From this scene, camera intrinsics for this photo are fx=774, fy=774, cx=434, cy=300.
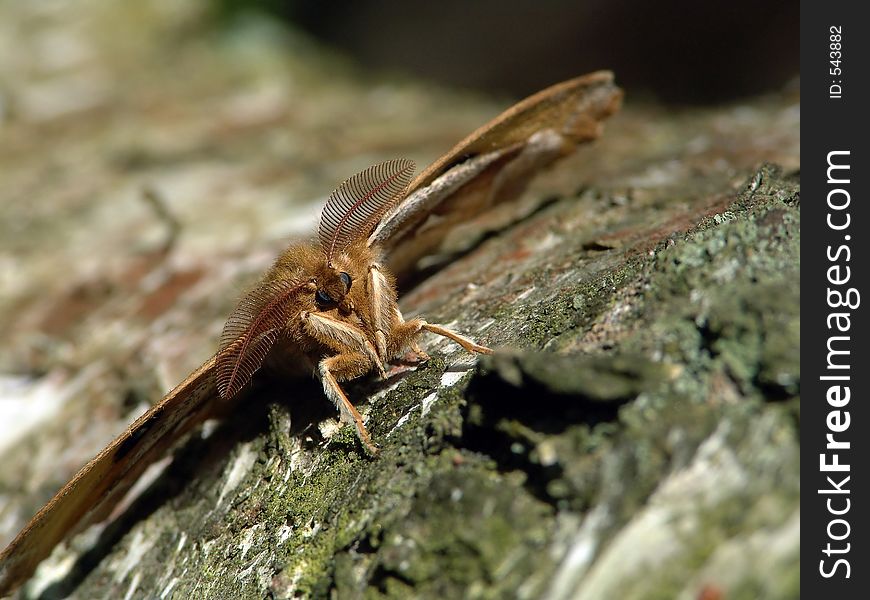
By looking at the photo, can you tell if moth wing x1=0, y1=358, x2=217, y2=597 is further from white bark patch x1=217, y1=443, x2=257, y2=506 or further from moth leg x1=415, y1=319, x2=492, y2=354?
moth leg x1=415, y1=319, x2=492, y2=354

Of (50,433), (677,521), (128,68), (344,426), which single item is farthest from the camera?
(128,68)

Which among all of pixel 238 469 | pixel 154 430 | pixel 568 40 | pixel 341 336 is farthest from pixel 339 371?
pixel 568 40

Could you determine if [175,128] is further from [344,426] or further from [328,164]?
[344,426]

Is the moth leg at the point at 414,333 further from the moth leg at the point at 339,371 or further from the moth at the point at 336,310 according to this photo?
the moth leg at the point at 339,371

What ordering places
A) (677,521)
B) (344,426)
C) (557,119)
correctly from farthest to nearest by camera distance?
1. (557,119)
2. (344,426)
3. (677,521)

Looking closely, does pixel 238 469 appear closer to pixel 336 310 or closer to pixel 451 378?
pixel 336 310
